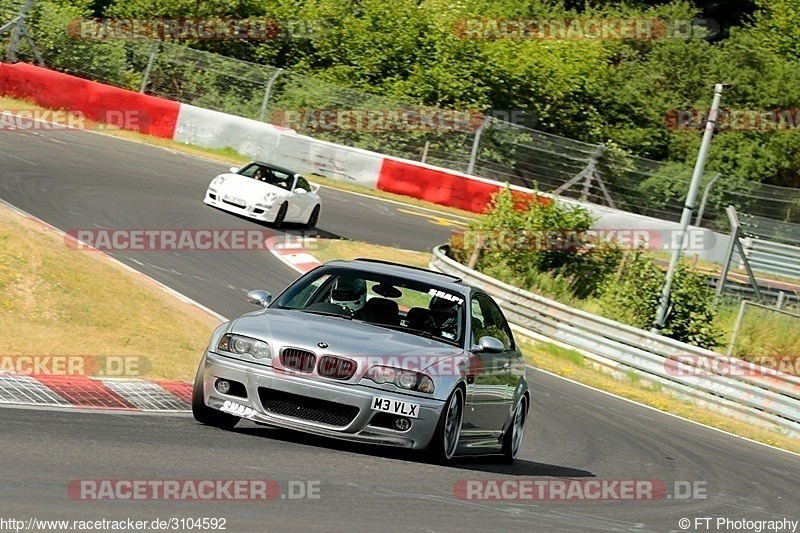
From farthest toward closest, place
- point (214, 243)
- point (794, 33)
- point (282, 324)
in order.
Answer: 1. point (794, 33)
2. point (214, 243)
3. point (282, 324)

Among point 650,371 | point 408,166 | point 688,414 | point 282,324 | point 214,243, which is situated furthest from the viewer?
point 408,166

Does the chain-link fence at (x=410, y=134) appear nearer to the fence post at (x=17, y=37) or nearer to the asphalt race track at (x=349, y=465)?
the fence post at (x=17, y=37)

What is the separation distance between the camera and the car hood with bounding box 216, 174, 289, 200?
24.2 m

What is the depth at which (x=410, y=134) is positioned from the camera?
3412 cm

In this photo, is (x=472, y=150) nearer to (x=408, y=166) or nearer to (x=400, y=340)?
(x=408, y=166)

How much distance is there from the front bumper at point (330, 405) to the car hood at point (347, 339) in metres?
0.16

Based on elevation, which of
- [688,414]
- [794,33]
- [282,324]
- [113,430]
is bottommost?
[688,414]

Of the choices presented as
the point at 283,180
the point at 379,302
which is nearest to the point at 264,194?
the point at 283,180

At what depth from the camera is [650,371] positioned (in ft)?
64.7

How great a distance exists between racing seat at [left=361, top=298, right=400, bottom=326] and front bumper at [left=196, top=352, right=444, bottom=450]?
1.09 metres

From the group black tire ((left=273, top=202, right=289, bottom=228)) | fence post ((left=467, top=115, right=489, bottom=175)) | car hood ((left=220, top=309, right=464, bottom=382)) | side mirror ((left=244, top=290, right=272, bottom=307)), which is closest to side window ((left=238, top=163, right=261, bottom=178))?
black tire ((left=273, top=202, right=289, bottom=228))

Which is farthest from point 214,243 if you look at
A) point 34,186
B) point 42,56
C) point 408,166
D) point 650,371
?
point 42,56

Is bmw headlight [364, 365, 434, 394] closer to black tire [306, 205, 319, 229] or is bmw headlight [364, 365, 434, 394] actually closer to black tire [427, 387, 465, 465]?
black tire [427, 387, 465, 465]

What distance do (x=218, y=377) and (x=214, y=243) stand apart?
42.5 feet
